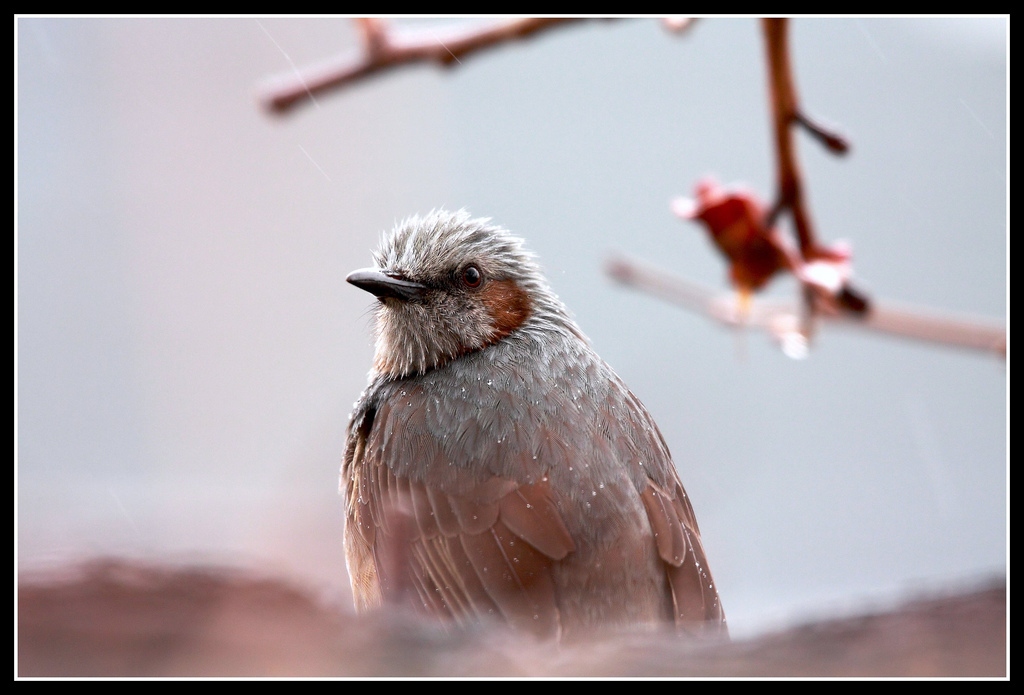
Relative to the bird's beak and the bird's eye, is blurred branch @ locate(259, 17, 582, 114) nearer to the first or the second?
the bird's beak

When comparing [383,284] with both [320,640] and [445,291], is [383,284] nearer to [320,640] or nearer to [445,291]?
[445,291]

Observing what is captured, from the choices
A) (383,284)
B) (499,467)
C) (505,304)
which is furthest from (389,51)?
(499,467)

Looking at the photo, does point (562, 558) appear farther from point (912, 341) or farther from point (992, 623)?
point (992, 623)

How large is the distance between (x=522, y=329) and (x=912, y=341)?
1155 mm

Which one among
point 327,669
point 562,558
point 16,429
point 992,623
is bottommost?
point 992,623

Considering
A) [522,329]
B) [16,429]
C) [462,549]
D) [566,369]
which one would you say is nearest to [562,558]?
[462,549]

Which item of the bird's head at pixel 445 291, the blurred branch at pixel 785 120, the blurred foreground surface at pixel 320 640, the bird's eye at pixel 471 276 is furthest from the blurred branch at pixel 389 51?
the blurred foreground surface at pixel 320 640

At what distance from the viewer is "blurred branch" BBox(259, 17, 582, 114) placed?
223 centimetres

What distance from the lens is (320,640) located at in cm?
122

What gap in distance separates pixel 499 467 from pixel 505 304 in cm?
60

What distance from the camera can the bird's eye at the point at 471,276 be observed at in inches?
113

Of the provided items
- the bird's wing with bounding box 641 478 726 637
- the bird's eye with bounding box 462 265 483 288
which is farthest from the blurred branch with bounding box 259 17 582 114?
the bird's wing with bounding box 641 478 726 637

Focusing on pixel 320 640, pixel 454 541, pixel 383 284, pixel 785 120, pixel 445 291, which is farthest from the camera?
pixel 445 291

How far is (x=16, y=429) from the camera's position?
231cm
